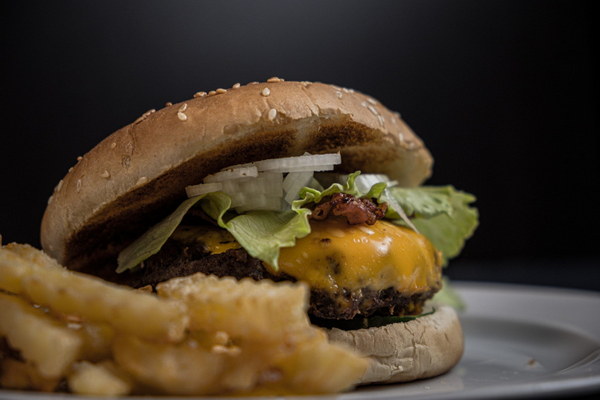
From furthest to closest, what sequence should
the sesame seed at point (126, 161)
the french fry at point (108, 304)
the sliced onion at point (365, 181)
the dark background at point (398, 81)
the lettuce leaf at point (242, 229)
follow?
the dark background at point (398, 81) < the sliced onion at point (365, 181) < the sesame seed at point (126, 161) < the lettuce leaf at point (242, 229) < the french fry at point (108, 304)

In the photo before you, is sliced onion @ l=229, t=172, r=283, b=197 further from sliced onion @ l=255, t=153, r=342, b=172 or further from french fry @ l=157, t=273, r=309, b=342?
french fry @ l=157, t=273, r=309, b=342

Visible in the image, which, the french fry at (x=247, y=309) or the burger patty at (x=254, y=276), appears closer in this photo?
the french fry at (x=247, y=309)

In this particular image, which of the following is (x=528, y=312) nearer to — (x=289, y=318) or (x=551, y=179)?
(x=289, y=318)

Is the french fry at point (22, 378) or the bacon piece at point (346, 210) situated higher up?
the bacon piece at point (346, 210)

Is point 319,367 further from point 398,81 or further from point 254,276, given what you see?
point 398,81

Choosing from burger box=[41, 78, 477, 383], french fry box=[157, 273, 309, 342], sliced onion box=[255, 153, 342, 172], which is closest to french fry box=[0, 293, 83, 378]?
french fry box=[157, 273, 309, 342]

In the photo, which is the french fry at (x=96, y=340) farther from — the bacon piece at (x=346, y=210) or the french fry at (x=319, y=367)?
the bacon piece at (x=346, y=210)

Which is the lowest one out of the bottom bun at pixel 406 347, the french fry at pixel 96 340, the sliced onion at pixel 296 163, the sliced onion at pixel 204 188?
the bottom bun at pixel 406 347

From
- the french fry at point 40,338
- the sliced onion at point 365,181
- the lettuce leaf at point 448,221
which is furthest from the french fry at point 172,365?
the lettuce leaf at point 448,221

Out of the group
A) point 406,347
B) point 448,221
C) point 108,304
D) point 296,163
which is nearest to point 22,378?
point 108,304
